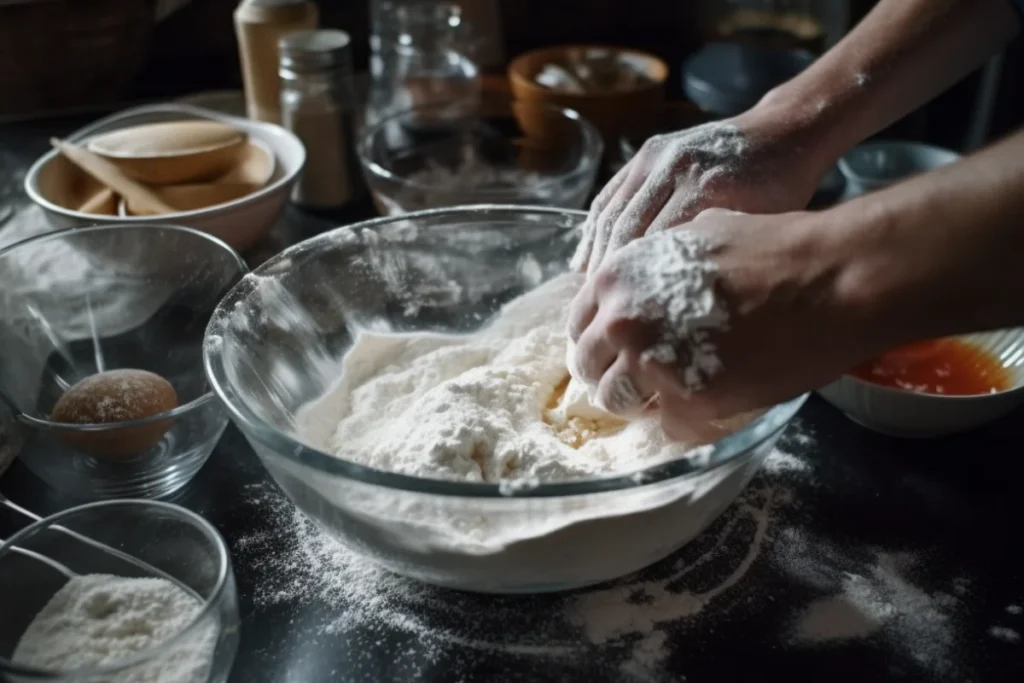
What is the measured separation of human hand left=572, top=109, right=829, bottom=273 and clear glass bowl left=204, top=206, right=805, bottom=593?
10cm

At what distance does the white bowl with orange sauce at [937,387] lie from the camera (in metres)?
0.73

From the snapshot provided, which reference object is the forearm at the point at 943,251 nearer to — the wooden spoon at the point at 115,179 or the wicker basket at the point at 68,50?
the wooden spoon at the point at 115,179

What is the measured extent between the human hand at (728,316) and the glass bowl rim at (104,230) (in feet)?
1.04

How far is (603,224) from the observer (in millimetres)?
736

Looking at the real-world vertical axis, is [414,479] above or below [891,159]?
above

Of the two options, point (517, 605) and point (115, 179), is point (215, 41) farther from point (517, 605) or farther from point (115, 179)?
point (517, 605)

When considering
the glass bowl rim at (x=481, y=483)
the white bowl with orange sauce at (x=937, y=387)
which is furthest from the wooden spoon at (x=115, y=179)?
the white bowl with orange sauce at (x=937, y=387)

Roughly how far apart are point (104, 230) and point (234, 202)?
13 cm

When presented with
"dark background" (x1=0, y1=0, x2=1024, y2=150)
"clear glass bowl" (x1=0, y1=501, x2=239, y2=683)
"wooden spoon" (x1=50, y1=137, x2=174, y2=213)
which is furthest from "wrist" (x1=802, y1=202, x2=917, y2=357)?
"dark background" (x1=0, y1=0, x2=1024, y2=150)

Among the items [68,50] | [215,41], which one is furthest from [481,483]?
[215,41]

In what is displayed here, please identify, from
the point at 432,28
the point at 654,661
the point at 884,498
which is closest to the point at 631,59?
the point at 432,28

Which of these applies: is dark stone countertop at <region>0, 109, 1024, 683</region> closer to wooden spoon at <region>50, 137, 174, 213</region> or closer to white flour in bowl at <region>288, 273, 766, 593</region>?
white flour in bowl at <region>288, 273, 766, 593</region>

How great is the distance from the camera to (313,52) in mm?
1076

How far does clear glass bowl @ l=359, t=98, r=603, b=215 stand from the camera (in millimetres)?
1143
